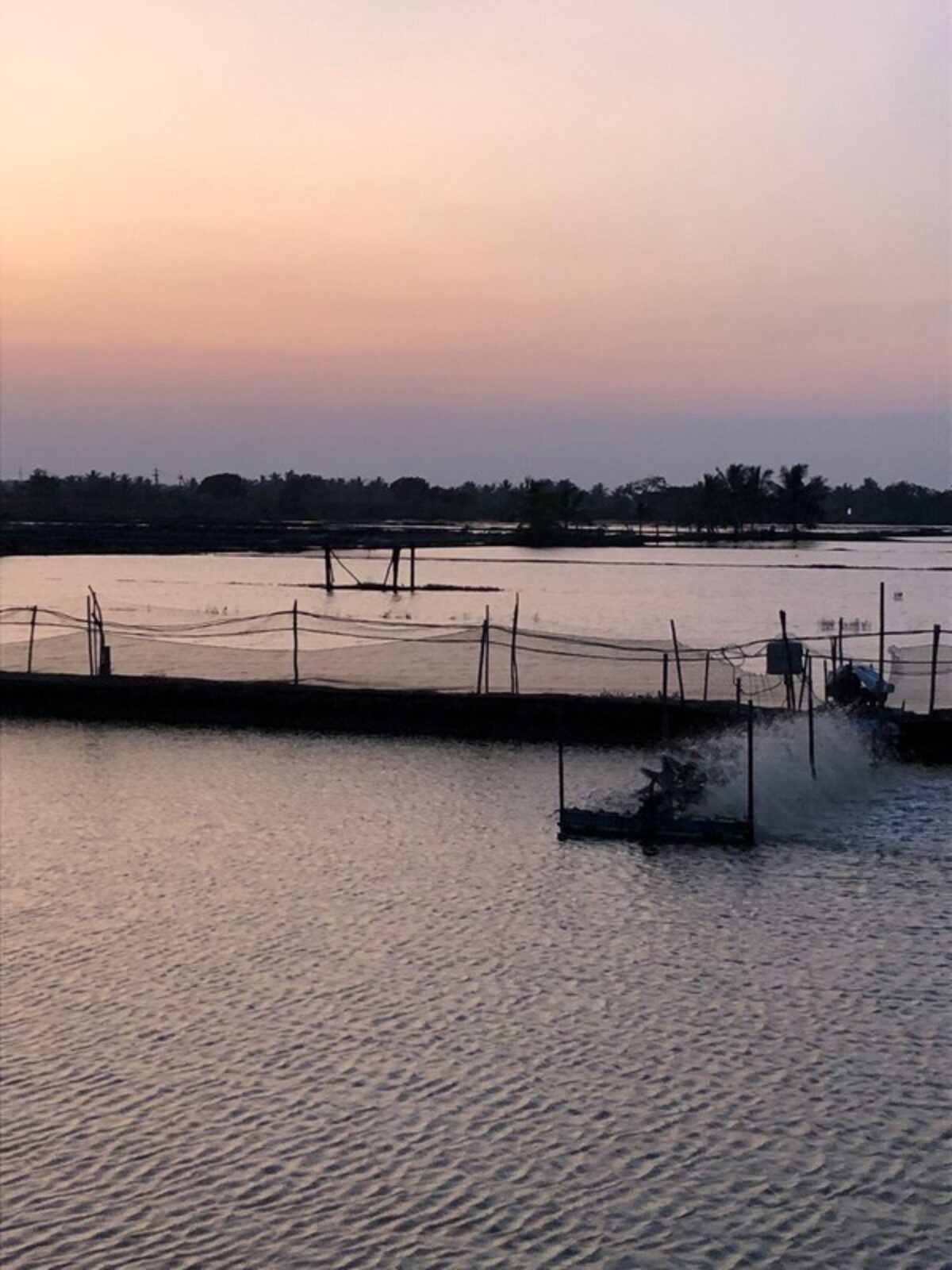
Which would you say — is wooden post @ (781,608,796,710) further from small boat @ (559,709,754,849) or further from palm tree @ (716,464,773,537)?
palm tree @ (716,464,773,537)

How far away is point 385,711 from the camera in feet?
85.5

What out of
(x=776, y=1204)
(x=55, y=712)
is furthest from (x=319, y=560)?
(x=776, y=1204)

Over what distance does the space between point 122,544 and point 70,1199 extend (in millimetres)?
77982

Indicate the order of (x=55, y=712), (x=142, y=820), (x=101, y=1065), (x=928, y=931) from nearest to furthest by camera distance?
(x=101, y=1065) → (x=928, y=931) → (x=142, y=820) → (x=55, y=712)

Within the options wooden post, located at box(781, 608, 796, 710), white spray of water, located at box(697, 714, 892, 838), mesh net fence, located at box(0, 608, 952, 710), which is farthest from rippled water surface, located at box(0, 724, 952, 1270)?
mesh net fence, located at box(0, 608, 952, 710)

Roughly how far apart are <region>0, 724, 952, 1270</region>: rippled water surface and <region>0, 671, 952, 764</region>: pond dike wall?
13.8 ft

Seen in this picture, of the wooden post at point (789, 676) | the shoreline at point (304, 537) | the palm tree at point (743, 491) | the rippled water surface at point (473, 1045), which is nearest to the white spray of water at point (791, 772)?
the rippled water surface at point (473, 1045)

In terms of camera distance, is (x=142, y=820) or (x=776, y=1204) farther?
(x=142, y=820)

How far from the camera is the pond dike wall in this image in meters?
23.5

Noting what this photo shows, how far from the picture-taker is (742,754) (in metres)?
20.4

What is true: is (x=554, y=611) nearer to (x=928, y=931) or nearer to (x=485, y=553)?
(x=928, y=931)

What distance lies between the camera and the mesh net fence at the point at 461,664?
26.8m

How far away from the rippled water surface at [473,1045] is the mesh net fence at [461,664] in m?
7.57

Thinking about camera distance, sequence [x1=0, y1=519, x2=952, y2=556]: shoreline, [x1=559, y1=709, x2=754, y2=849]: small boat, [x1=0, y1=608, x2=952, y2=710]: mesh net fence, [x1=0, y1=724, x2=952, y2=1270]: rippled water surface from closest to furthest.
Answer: [x1=0, y1=724, x2=952, y2=1270]: rippled water surface, [x1=559, y1=709, x2=754, y2=849]: small boat, [x1=0, y1=608, x2=952, y2=710]: mesh net fence, [x1=0, y1=519, x2=952, y2=556]: shoreline
